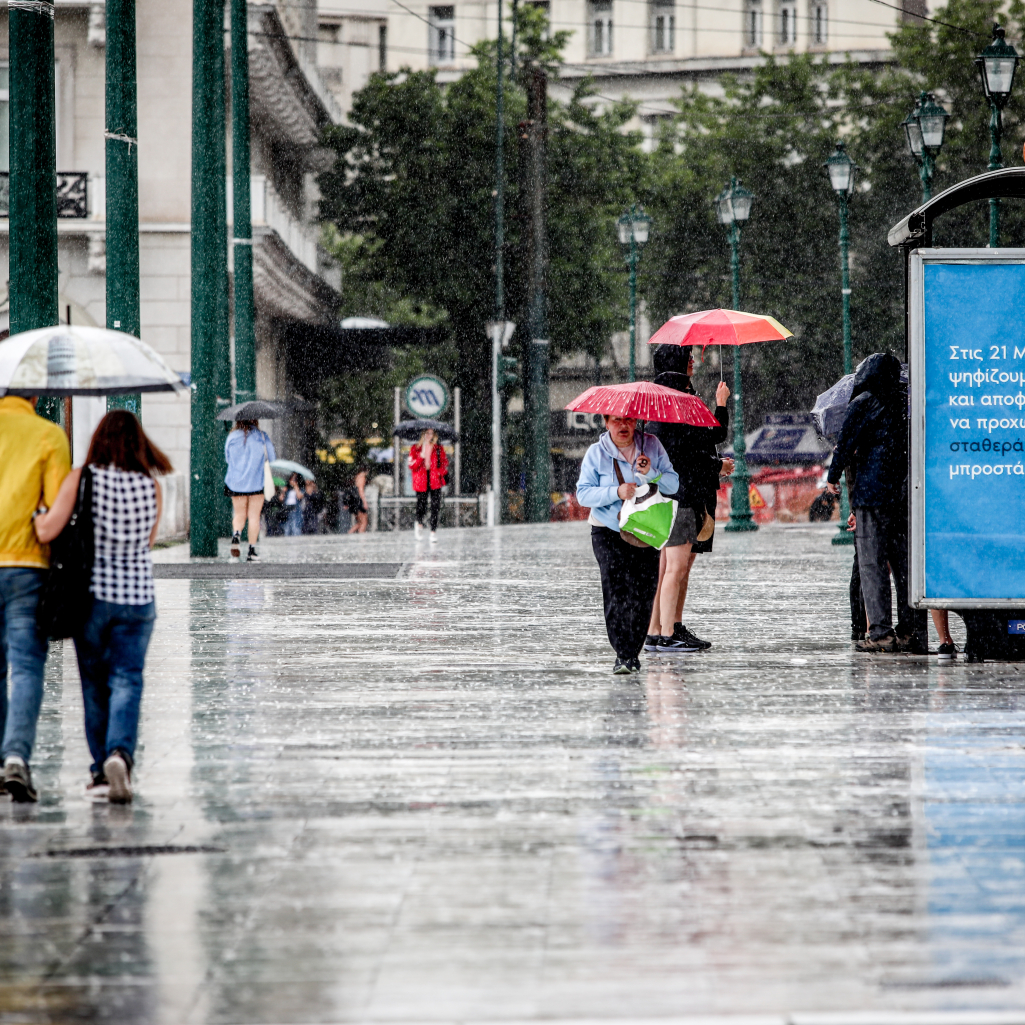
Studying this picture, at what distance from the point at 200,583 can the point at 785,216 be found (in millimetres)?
41026

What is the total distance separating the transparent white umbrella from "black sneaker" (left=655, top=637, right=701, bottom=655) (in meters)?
4.99

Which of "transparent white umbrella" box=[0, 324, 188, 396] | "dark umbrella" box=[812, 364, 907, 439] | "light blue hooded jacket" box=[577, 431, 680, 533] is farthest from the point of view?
"dark umbrella" box=[812, 364, 907, 439]

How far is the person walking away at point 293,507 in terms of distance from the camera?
37.8 meters

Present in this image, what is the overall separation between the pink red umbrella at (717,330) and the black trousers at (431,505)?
663 inches

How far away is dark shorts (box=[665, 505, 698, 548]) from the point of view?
474 inches

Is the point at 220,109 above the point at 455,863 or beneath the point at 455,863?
above

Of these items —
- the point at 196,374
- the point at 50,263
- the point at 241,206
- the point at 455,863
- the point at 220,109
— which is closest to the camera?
the point at 455,863

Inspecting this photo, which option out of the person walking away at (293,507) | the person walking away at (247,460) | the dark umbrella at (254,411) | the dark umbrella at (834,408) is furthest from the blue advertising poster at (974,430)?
the person walking away at (293,507)

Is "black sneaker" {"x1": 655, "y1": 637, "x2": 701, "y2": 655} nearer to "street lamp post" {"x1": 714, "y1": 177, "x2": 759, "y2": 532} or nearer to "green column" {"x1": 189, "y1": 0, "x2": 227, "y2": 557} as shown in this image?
"green column" {"x1": 189, "y1": 0, "x2": 227, "y2": 557}

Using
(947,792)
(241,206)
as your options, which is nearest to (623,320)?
(241,206)

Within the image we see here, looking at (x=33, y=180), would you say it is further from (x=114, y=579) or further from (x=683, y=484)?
(x=114, y=579)

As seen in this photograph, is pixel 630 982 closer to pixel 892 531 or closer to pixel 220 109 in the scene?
pixel 892 531

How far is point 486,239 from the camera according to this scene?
165 feet

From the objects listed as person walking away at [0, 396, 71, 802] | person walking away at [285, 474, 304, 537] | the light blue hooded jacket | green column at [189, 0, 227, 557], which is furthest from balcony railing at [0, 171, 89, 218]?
person walking away at [0, 396, 71, 802]
